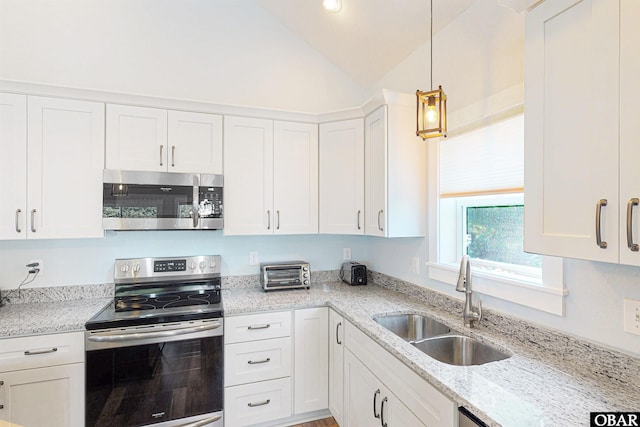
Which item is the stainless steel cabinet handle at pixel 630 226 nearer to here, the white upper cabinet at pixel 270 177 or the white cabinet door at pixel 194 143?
the white upper cabinet at pixel 270 177

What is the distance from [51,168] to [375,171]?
2.16 m

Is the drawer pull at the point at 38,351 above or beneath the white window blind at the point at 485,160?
beneath

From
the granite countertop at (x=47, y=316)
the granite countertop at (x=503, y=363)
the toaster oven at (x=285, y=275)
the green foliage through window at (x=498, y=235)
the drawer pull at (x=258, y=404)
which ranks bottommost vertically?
the drawer pull at (x=258, y=404)

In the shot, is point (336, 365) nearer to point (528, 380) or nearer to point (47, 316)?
point (528, 380)

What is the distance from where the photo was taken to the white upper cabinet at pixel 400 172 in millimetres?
2166

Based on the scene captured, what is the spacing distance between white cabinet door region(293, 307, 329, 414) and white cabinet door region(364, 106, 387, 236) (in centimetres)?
73

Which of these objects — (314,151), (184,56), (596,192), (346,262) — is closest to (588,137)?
(596,192)

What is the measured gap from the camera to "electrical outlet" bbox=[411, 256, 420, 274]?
7.48ft

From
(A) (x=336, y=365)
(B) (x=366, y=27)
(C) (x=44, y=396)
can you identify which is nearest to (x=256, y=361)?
(A) (x=336, y=365)

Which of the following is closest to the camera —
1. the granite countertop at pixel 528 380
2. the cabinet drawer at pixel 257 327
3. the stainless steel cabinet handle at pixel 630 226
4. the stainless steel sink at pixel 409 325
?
the stainless steel cabinet handle at pixel 630 226

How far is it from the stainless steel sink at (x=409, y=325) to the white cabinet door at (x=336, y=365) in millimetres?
303

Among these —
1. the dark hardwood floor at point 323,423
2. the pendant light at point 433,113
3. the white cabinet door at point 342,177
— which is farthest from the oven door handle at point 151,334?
the pendant light at point 433,113

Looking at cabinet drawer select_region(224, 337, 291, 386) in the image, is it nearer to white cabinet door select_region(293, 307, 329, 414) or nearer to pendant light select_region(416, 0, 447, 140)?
white cabinet door select_region(293, 307, 329, 414)

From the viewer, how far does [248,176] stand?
8.08 ft
